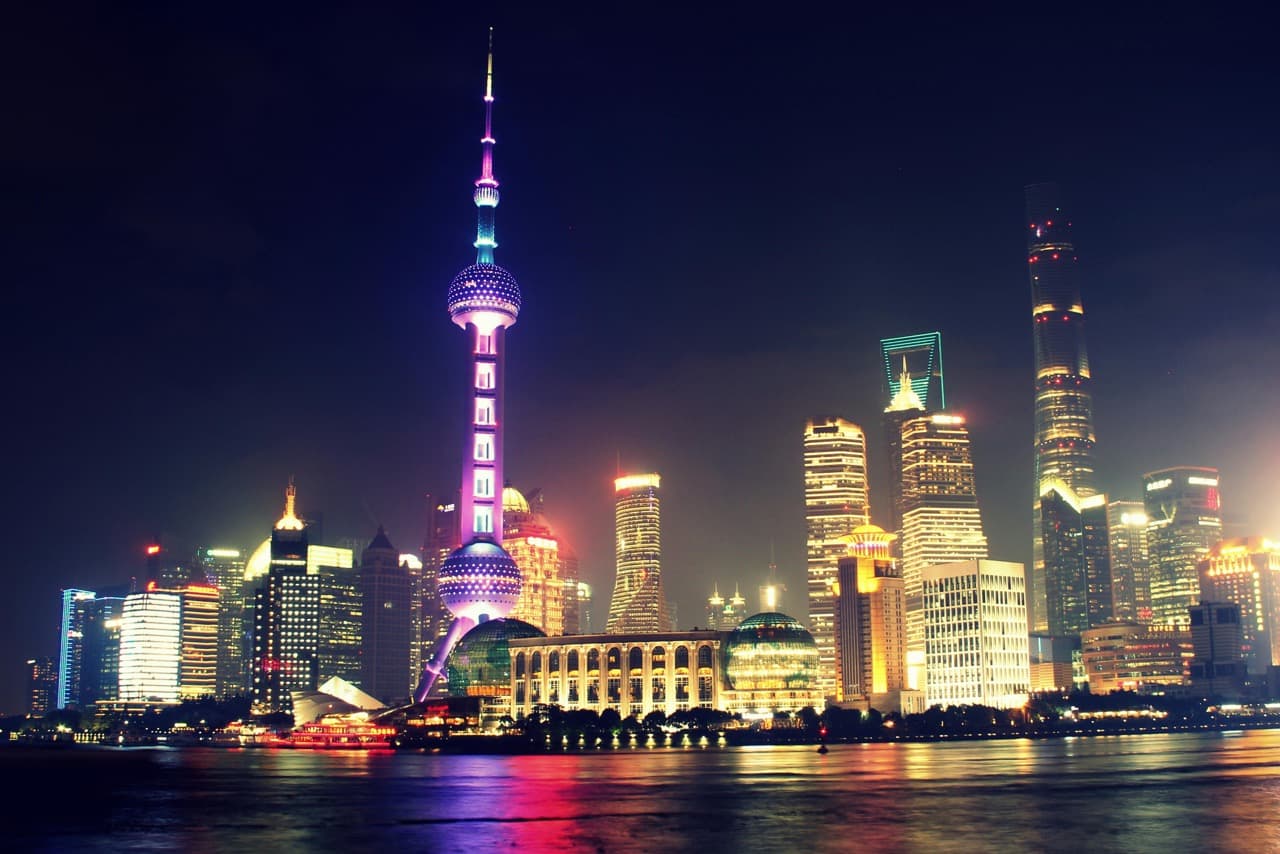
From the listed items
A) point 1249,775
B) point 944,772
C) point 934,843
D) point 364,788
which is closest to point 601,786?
point 364,788

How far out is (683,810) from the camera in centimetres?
12044

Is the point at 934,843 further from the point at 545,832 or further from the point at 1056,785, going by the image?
the point at 1056,785

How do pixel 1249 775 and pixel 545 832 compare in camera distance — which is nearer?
pixel 545 832

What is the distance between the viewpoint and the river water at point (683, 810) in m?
98.4

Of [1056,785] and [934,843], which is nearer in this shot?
[934,843]

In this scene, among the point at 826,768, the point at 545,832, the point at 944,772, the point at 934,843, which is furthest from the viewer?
the point at 826,768

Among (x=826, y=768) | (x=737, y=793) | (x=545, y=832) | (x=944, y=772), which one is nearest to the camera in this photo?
(x=545, y=832)

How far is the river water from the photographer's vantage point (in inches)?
3875

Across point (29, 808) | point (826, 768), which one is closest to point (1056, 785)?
point (826, 768)

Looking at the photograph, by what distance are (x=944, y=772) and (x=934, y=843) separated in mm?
78919

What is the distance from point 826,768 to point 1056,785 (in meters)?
43.9

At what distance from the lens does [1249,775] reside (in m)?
160

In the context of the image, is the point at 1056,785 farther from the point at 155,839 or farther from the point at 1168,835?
the point at 155,839

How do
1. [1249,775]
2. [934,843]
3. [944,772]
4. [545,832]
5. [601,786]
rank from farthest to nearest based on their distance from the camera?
[944,772] → [1249,775] → [601,786] → [545,832] → [934,843]
